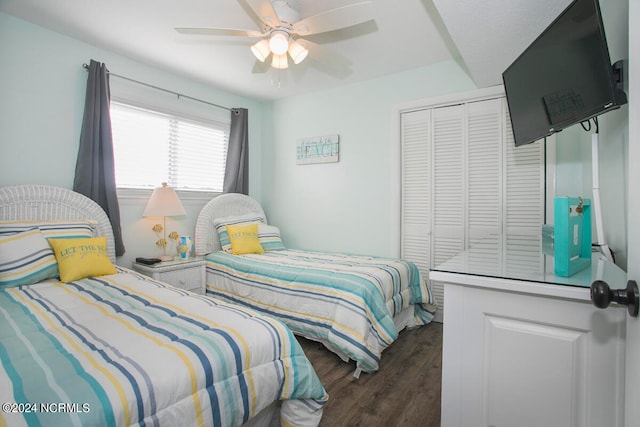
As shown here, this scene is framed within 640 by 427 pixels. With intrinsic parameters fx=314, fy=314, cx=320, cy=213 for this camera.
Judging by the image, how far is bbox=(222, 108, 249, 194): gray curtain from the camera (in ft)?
13.4

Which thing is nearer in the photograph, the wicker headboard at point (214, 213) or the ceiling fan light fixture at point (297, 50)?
the ceiling fan light fixture at point (297, 50)

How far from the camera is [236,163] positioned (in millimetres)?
4082

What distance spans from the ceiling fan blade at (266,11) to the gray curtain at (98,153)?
1862mm

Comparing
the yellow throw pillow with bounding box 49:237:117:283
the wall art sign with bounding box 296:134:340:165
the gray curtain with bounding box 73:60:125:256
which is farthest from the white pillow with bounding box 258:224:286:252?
the yellow throw pillow with bounding box 49:237:117:283

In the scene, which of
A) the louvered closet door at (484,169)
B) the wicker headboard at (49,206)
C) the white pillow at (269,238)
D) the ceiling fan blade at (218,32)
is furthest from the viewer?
the white pillow at (269,238)

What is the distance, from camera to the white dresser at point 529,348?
926 mm

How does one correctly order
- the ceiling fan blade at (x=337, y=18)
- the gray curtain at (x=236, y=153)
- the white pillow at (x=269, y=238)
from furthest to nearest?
the gray curtain at (x=236, y=153) → the white pillow at (x=269, y=238) → the ceiling fan blade at (x=337, y=18)

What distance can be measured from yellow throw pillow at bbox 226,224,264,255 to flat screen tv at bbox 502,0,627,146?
271cm

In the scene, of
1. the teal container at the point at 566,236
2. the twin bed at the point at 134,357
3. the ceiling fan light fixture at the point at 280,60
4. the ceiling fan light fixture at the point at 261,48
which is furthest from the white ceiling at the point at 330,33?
the twin bed at the point at 134,357

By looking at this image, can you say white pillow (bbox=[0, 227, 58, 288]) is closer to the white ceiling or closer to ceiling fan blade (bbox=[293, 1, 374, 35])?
the white ceiling

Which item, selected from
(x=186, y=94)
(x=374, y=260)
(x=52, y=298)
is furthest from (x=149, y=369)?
(x=186, y=94)

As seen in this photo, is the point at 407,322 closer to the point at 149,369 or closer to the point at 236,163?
the point at 149,369

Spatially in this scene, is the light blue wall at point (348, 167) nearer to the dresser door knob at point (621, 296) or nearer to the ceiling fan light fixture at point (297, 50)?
the ceiling fan light fixture at point (297, 50)

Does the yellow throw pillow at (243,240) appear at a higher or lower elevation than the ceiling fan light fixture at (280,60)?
lower
